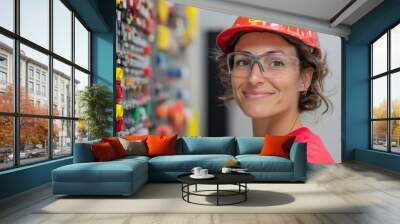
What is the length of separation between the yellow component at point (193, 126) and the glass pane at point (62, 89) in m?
2.46

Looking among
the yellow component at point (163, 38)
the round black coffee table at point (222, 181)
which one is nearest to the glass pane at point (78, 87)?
the yellow component at point (163, 38)

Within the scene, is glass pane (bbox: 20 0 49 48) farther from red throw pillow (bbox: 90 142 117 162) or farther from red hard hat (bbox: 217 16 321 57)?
red hard hat (bbox: 217 16 321 57)

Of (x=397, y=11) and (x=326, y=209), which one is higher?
(x=397, y=11)

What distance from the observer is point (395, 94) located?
8055 millimetres

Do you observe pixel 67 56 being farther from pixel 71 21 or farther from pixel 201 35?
pixel 201 35

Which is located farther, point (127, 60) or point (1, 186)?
point (127, 60)

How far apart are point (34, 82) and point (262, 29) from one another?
482 centimetres

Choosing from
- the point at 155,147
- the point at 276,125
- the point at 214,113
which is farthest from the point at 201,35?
the point at 155,147

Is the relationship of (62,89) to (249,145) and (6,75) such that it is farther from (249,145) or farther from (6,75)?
(249,145)

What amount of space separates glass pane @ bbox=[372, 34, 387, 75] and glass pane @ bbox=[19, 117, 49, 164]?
6.95 meters

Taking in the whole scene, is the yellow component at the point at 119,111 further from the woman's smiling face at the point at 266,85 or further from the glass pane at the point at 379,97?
the glass pane at the point at 379,97

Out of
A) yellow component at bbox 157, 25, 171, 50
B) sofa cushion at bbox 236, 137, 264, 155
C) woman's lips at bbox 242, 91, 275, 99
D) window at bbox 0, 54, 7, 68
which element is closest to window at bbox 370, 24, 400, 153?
woman's lips at bbox 242, 91, 275, 99

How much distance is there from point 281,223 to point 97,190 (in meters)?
2.29

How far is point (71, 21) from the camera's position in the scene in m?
7.25
